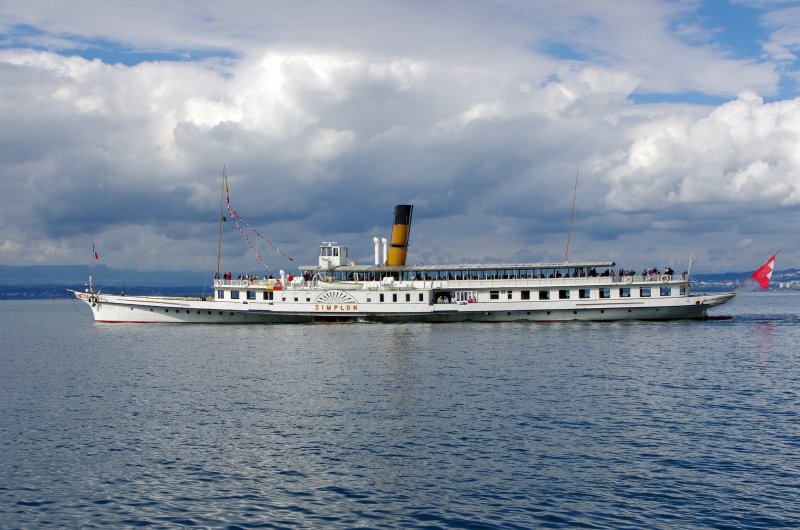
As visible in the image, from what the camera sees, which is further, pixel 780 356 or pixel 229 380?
pixel 780 356

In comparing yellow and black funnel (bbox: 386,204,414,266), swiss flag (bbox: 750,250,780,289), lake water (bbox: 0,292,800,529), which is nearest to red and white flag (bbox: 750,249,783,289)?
swiss flag (bbox: 750,250,780,289)

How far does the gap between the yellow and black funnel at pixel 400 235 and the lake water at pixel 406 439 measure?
33.0 m

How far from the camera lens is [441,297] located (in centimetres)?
8844

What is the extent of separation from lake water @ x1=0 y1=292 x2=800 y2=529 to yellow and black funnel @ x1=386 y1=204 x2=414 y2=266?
33012mm

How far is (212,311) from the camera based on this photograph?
3472 inches

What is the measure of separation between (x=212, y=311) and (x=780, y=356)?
2380 inches

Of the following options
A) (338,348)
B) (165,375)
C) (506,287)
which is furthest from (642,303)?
(165,375)

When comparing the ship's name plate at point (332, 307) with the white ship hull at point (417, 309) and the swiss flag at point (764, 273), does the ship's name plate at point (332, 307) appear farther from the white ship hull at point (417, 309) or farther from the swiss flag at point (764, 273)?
the swiss flag at point (764, 273)

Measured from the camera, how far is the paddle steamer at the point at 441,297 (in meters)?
86.1

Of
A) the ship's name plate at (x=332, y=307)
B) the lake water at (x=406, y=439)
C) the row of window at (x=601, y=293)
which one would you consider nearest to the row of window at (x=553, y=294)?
the row of window at (x=601, y=293)

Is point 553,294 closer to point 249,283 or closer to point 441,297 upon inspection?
point 441,297

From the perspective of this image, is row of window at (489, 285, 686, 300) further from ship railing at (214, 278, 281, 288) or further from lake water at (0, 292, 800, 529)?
ship railing at (214, 278, 281, 288)

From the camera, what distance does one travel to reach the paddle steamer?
86.1 metres

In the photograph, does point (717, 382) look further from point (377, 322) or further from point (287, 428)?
point (377, 322)
